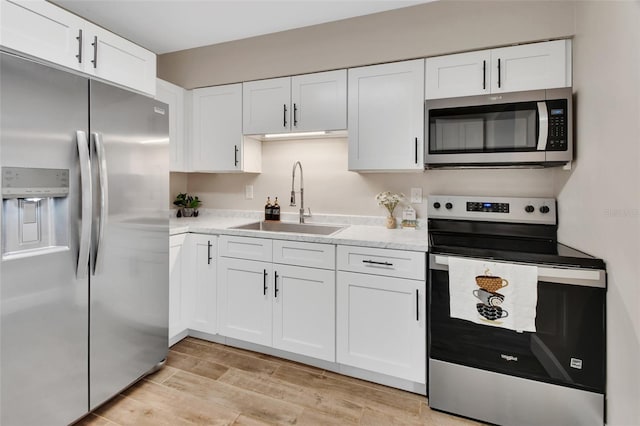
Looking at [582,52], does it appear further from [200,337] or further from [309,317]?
[200,337]

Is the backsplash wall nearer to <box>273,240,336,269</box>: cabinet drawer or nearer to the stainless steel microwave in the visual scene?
the stainless steel microwave

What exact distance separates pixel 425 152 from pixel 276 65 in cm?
135

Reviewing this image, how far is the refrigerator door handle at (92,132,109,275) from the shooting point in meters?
1.55

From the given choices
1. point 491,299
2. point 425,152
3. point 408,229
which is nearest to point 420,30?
point 425,152

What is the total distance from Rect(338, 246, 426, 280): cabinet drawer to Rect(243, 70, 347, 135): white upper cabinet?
945 millimetres

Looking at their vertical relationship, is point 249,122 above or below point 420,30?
below

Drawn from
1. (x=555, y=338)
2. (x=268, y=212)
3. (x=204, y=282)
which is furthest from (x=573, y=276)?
(x=204, y=282)

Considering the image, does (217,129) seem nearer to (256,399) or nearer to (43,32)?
(43,32)

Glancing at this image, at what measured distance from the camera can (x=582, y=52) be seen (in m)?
1.67

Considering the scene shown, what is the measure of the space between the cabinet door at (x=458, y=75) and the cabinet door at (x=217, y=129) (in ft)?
4.90

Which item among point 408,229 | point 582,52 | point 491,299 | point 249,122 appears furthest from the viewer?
point 249,122

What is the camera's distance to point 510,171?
215 centimetres

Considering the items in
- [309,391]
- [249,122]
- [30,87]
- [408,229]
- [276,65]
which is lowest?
[309,391]

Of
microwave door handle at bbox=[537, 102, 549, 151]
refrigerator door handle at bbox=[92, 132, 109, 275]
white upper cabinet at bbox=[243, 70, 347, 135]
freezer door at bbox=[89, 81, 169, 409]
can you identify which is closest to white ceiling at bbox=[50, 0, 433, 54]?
white upper cabinet at bbox=[243, 70, 347, 135]
